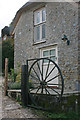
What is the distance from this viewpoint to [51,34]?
293 inches

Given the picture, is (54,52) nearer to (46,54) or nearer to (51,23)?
(46,54)

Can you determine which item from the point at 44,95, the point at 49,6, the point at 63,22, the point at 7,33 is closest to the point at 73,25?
the point at 63,22

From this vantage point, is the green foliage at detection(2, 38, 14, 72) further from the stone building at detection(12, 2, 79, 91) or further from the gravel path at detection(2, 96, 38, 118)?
the gravel path at detection(2, 96, 38, 118)

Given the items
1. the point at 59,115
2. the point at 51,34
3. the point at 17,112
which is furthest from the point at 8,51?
the point at 59,115

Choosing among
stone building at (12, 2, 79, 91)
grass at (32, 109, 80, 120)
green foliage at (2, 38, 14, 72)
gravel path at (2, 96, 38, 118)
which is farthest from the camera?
green foliage at (2, 38, 14, 72)

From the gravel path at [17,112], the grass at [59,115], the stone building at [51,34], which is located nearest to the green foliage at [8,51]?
the stone building at [51,34]

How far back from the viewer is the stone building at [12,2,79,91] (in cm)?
643

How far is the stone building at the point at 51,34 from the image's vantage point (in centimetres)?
643

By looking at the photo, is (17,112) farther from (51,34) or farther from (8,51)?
(8,51)

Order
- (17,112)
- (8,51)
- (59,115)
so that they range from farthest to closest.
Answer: (8,51)
(17,112)
(59,115)

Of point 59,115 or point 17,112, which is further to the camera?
point 17,112

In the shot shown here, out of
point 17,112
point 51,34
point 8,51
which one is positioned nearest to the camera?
point 17,112

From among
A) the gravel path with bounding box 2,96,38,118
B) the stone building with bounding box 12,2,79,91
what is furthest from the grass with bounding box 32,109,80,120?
the stone building with bounding box 12,2,79,91

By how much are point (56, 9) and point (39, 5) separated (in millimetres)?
1282
